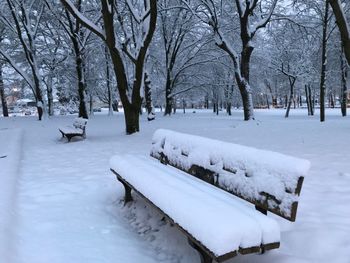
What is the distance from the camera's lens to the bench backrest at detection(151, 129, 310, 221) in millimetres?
2803

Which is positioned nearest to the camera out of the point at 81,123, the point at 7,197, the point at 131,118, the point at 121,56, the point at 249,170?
the point at 249,170

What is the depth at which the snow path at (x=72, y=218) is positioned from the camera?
3.45 m

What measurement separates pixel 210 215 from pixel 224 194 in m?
0.83

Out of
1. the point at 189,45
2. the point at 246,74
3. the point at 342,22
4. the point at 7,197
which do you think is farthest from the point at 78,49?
the point at 7,197

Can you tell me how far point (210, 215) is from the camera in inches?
108

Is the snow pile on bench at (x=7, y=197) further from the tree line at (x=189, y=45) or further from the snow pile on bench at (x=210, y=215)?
the tree line at (x=189, y=45)

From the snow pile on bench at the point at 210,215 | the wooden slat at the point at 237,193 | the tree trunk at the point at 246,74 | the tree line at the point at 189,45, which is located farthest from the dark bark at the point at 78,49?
the snow pile on bench at the point at 210,215

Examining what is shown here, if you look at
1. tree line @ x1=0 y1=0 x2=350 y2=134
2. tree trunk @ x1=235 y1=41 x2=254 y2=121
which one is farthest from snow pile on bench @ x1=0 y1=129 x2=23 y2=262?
tree trunk @ x1=235 y1=41 x2=254 y2=121

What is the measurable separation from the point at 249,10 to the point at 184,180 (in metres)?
14.6

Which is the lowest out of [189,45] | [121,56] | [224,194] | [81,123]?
[224,194]

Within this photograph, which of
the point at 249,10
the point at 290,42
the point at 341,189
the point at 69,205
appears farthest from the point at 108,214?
the point at 290,42

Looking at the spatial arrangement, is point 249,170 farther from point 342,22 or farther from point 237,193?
point 342,22

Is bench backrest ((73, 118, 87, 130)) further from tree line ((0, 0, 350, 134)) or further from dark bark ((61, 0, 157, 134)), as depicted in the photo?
tree line ((0, 0, 350, 134))

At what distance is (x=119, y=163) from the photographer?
505 cm
